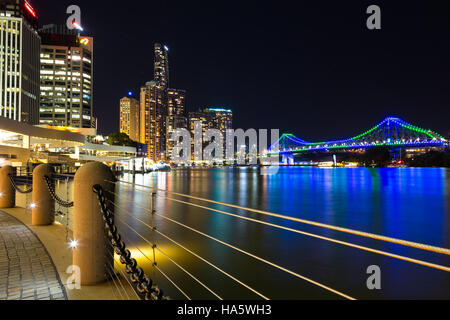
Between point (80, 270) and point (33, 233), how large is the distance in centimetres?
281

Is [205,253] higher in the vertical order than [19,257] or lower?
lower

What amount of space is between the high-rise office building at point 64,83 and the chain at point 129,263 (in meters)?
103

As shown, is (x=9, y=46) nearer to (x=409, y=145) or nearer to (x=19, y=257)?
(x=19, y=257)

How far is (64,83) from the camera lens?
9594 centimetres

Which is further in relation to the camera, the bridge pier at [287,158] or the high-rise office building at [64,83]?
the bridge pier at [287,158]

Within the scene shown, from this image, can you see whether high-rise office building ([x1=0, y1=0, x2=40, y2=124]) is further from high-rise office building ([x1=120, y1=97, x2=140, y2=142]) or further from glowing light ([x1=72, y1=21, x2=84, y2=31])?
high-rise office building ([x1=120, y1=97, x2=140, y2=142])

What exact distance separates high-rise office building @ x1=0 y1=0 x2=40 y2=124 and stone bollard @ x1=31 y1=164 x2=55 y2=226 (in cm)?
7718

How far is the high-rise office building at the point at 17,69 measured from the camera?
241ft

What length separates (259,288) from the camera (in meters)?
5.46

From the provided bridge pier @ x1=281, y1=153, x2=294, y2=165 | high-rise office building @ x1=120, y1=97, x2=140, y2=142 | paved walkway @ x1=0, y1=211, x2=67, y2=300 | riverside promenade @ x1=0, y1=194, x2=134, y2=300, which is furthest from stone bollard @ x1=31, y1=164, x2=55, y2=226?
high-rise office building @ x1=120, y1=97, x2=140, y2=142

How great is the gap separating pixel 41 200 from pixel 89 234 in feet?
11.0

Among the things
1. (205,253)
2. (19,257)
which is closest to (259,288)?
(205,253)

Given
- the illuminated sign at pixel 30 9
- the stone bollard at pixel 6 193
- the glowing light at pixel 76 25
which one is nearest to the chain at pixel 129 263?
the stone bollard at pixel 6 193

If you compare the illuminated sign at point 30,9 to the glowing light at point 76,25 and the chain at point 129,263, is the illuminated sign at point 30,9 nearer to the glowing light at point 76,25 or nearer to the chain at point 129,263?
the glowing light at point 76,25
